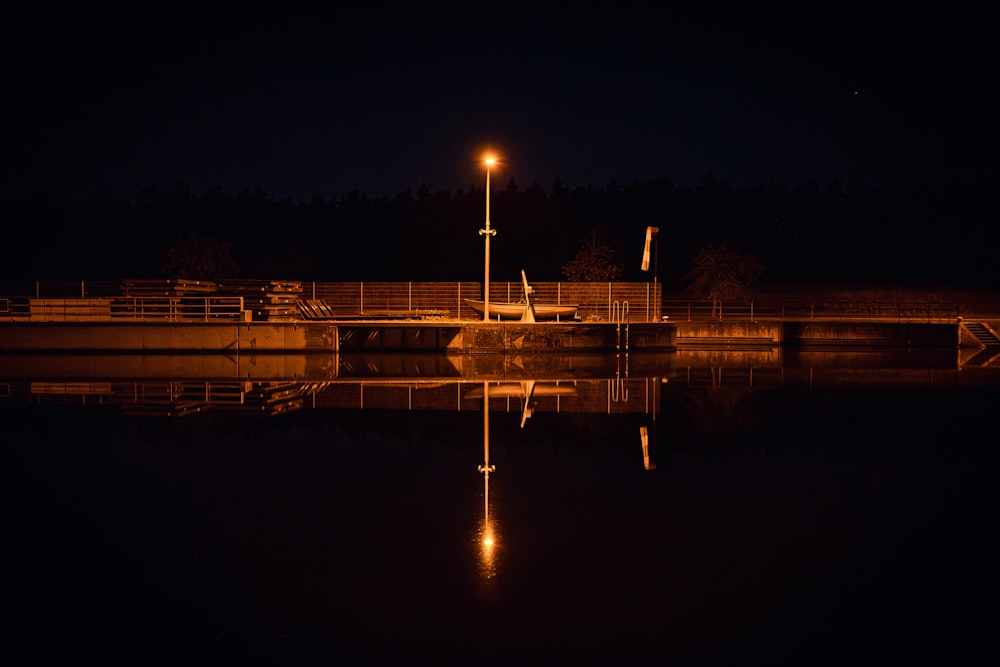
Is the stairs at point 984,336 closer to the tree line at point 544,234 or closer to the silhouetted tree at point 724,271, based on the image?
the silhouetted tree at point 724,271

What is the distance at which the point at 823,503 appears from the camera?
988 cm

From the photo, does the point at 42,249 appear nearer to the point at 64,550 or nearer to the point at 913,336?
the point at 913,336

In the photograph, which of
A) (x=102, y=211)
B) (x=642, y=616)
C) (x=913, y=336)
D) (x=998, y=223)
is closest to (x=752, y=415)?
(x=642, y=616)

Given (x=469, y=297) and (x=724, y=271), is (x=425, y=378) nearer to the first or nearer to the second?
(x=469, y=297)

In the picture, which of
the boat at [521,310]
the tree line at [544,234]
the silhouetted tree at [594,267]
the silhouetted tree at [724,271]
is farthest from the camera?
the tree line at [544,234]

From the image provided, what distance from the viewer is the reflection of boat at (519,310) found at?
3909 centimetres

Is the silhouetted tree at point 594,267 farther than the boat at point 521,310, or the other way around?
the silhouetted tree at point 594,267

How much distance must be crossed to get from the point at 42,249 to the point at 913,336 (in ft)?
362

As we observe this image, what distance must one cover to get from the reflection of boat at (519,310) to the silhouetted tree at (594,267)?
16423mm

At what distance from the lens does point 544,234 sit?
98500 millimetres

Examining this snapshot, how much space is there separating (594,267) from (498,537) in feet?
162

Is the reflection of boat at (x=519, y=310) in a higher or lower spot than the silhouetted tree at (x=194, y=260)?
lower

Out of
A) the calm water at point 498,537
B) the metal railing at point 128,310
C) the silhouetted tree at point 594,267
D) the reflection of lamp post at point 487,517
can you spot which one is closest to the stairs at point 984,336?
the silhouetted tree at point 594,267

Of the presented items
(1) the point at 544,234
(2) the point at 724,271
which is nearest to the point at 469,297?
(2) the point at 724,271
